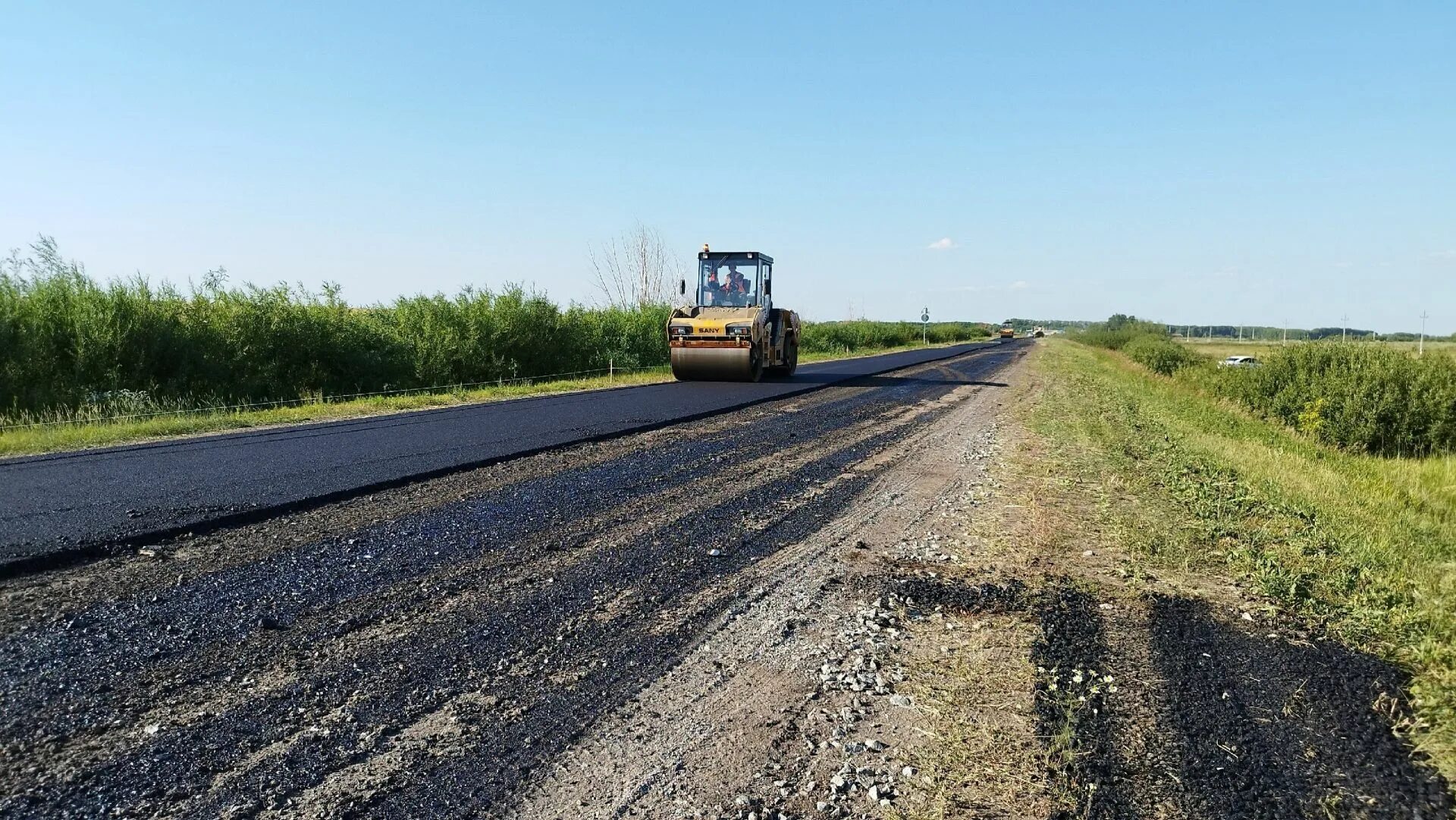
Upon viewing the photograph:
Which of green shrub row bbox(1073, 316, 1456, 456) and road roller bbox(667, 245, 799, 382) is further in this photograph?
road roller bbox(667, 245, 799, 382)

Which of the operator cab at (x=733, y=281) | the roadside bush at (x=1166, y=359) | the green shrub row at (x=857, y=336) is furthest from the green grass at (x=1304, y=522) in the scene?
the green shrub row at (x=857, y=336)

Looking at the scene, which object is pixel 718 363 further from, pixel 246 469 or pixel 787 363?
pixel 246 469

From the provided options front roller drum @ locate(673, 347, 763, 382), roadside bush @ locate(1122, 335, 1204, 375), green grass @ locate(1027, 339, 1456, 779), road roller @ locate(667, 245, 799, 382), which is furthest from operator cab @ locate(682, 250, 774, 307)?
roadside bush @ locate(1122, 335, 1204, 375)

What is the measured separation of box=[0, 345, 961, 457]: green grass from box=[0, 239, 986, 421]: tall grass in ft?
3.54

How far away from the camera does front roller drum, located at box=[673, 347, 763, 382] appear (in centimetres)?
1802

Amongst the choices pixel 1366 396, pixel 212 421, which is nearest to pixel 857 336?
pixel 1366 396

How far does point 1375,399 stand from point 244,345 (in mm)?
21637

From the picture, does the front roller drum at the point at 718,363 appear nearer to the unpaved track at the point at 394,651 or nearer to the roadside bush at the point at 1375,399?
the unpaved track at the point at 394,651

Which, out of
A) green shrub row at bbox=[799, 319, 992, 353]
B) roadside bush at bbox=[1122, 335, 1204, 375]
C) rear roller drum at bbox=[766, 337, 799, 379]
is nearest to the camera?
rear roller drum at bbox=[766, 337, 799, 379]

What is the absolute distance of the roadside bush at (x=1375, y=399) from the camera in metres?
Result: 14.8

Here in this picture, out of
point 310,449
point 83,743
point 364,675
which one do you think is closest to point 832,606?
point 364,675

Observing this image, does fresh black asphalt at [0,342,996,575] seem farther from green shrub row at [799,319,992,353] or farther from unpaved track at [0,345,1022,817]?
green shrub row at [799,319,992,353]

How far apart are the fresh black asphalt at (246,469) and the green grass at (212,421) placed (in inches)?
24.3

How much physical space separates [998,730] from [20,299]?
16.2 metres
